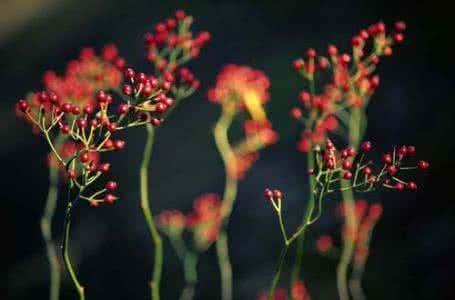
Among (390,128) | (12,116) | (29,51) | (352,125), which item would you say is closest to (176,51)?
(352,125)

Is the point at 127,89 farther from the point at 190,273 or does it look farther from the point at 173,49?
the point at 190,273

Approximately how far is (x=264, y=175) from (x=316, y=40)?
1.29m

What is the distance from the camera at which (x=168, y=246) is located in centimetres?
470

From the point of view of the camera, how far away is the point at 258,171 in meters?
5.00

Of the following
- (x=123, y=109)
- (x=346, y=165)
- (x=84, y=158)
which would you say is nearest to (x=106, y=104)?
(x=123, y=109)

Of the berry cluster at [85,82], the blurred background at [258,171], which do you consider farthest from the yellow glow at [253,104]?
the blurred background at [258,171]

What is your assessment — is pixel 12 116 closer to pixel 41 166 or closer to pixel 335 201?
pixel 41 166

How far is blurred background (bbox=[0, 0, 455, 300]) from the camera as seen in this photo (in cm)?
422

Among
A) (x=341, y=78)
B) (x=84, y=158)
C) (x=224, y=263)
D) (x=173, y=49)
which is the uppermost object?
(x=173, y=49)

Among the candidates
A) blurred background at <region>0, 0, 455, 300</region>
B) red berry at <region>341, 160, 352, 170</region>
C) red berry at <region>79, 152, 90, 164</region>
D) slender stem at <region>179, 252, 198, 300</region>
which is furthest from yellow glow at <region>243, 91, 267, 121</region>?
blurred background at <region>0, 0, 455, 300</region>

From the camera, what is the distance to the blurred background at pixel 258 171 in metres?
4.22

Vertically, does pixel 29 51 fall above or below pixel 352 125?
above

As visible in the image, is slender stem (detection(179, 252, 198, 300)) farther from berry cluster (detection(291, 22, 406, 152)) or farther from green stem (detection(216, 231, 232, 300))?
berry cluster (detection(291, 22, 406, 152))

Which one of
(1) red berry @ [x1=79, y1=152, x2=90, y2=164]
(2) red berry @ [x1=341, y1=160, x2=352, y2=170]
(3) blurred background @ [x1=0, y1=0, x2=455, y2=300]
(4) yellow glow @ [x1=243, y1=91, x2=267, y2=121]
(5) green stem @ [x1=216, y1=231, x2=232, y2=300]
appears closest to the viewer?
(1) red berry @ [x1=79, y1=152, x2=90, y2=164]
